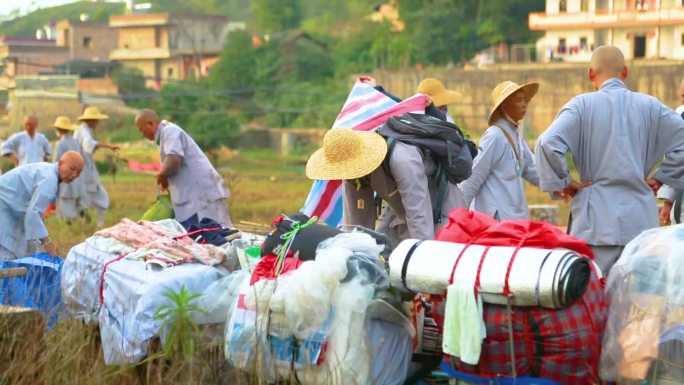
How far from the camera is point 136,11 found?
88438 mm

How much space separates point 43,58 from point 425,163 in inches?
2915

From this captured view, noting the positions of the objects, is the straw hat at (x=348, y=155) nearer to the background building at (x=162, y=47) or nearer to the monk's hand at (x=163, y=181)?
the monk's hand at (x=163, y=181)

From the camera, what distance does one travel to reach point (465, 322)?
473cm

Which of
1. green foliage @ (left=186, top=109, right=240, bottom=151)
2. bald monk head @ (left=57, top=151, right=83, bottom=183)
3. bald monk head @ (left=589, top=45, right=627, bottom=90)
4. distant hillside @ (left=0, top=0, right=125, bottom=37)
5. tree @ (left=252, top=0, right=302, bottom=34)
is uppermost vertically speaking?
distant hillside @ (left=0, top=0, right=125, bottom=37)

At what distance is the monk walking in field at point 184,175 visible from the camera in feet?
30.3

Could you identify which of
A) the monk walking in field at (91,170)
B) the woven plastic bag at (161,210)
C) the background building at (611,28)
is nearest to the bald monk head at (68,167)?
the woven plastic bag at (161,210)

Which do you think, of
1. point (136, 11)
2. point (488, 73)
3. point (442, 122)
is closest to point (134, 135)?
point (488, 73)

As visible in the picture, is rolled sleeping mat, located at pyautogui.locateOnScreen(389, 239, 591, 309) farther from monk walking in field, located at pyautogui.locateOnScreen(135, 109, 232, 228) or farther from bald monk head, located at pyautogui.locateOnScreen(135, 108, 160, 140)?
bald monk head, located at pyautogui.locateOnScreen(135, 108, 160, 140)

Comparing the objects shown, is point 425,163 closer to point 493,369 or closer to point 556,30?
point 493,369

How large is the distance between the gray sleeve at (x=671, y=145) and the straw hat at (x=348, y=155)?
1525 millimetres

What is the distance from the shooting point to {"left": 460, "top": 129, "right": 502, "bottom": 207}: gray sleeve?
23.0 ft

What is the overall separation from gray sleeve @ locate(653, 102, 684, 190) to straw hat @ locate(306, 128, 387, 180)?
1525 millimetres

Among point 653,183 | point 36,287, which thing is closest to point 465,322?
point 653,183

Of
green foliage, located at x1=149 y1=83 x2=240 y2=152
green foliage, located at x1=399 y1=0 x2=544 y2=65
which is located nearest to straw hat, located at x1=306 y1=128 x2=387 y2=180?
green foliage, located at x1=149 y1=83 x2=240 y2=152
